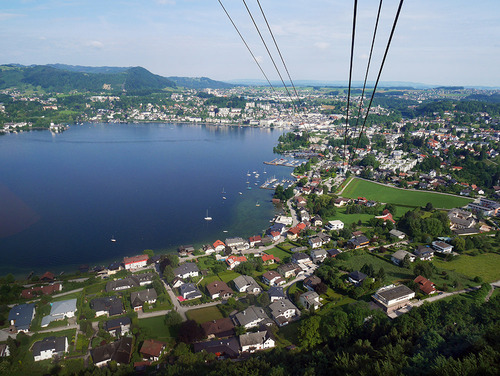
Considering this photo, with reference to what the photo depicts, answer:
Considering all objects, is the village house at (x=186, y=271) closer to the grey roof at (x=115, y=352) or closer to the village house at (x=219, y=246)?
the village house at (x=219, y=246)

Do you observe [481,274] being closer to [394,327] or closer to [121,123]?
[394,327]

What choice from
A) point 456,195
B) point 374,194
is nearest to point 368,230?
point 374,194

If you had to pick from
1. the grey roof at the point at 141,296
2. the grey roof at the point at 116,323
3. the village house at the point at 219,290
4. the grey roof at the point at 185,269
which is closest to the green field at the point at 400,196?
the grey roof at the point at 185,269

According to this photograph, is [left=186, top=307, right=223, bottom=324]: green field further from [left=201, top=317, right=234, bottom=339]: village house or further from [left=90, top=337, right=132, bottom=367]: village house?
[left=90, top=337, right=132, bottom=367]: village house

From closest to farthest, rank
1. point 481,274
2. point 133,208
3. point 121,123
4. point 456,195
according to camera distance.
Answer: point 481,274 < point 133,208 < point 456,195 < point 121,123

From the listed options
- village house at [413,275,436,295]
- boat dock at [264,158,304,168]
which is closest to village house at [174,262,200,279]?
village house at [413,275,436,295]

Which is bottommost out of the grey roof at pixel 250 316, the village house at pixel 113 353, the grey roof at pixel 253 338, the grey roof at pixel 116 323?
the grey roof at pixel 116 323

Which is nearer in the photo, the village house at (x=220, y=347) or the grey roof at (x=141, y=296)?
the village house at (x=220, y=347)
